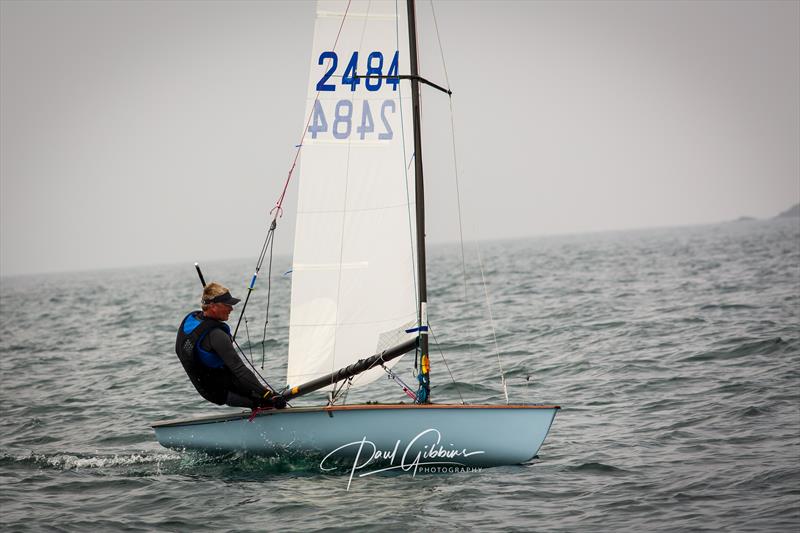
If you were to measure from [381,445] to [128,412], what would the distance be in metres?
5.76

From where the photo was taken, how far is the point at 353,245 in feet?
29.8

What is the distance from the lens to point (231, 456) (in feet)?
29.5

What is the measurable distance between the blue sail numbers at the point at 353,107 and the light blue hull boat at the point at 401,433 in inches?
111

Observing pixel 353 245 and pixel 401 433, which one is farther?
pixel 353 245

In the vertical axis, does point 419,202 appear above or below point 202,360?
above

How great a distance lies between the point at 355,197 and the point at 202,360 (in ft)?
7.42

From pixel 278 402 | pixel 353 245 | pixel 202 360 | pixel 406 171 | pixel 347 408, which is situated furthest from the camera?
pixel 353 245

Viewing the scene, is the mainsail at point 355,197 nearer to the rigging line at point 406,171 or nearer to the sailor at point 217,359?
the rigging line at point 406,171

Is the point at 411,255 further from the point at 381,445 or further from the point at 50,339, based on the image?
the point at 50,339

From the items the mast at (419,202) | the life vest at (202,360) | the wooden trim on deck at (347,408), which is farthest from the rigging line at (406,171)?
the life vest at (202,360)

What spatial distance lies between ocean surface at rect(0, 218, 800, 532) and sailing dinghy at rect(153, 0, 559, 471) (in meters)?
0.39
